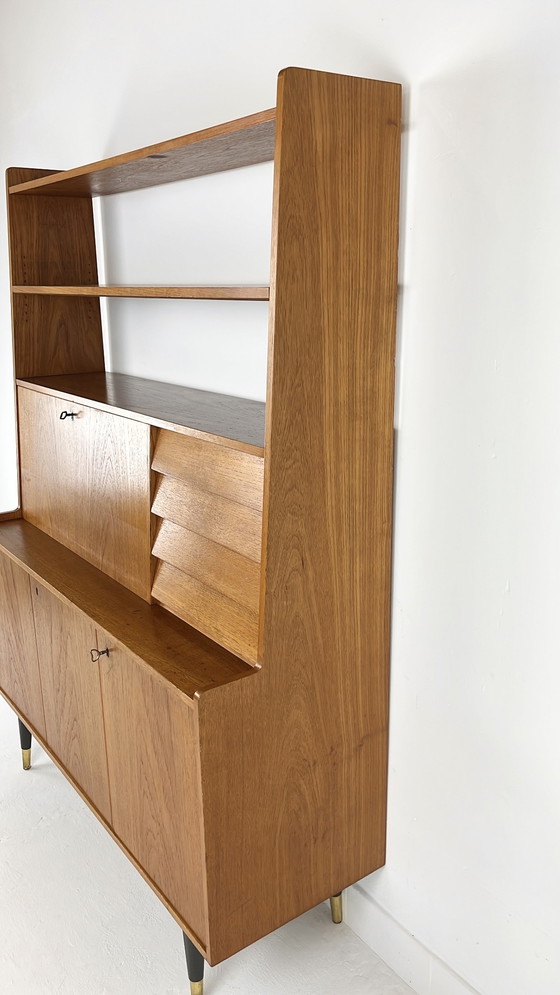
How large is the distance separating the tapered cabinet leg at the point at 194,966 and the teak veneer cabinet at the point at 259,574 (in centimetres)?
1

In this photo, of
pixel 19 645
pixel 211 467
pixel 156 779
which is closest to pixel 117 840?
pixel 156 779

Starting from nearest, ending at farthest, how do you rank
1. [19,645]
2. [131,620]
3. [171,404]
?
[131,620]
[171,404]
[19,645]

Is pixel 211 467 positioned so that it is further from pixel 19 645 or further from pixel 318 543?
pixel 19 645

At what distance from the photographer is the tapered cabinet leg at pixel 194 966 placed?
1.72 m

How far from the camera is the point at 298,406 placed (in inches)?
55.5

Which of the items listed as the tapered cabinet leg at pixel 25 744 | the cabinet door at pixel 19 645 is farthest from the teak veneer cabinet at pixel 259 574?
the tapered cabinet leg at pixel 25 744

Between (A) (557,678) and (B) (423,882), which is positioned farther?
(B) (423,882)

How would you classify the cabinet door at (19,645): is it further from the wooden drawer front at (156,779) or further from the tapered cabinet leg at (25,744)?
the wooden drawer front at (156,779)

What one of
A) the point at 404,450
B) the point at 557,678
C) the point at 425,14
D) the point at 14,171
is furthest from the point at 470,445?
the point at 14,171

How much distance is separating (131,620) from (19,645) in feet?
2.43

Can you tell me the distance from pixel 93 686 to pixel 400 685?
73cm

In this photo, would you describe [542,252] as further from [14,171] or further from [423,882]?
[14,171]

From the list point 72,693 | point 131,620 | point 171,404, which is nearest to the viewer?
point 131,620

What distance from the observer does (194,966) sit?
1.74 meters
